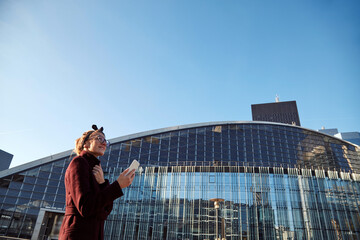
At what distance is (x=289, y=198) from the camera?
23.8 m

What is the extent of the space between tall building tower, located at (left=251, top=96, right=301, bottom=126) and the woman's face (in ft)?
427

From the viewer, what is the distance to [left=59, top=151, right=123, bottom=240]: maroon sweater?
4.91 ft

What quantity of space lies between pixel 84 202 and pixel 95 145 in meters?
0.60

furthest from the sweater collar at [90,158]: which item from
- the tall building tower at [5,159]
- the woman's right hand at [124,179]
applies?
the tall building tower at [5,159]

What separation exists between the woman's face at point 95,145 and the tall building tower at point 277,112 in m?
130

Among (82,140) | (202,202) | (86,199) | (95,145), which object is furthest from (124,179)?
(202,202)

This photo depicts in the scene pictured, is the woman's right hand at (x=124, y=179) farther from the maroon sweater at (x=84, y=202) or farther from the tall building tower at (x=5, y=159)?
the tall building tower at (x=5, y=159)

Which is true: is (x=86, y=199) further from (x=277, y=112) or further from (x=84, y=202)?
(x=277, y=112)

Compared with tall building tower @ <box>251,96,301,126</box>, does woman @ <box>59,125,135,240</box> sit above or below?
below

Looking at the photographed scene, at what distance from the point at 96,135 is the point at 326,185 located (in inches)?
1157

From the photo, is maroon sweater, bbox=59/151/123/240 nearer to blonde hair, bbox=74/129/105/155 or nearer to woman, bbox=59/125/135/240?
woman, bbox=59/125/135/240

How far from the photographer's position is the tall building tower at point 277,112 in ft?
402

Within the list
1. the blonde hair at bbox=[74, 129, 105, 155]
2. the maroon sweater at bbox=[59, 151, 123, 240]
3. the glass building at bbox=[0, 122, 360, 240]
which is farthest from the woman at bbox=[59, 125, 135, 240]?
the glass building at bbox=[0, 122, 360, 240]

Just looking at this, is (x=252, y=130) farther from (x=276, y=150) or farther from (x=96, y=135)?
(x=96, y=135)
